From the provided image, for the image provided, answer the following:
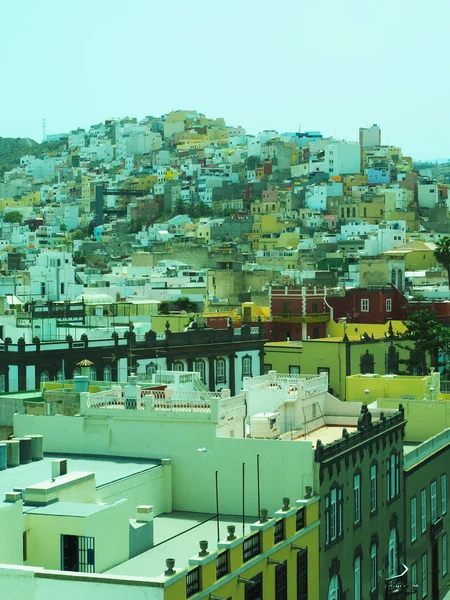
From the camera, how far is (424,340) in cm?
5859

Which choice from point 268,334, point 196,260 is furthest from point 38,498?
point 196,260

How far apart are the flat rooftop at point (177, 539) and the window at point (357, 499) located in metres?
3.09

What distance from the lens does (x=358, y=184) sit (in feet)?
556

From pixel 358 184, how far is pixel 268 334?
340 feet

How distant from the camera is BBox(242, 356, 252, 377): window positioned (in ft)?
178

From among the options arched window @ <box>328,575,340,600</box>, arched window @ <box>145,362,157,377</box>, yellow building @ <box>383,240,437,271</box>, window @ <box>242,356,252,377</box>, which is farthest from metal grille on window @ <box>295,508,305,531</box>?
yellow building @ <box>383,240,437,271</box>

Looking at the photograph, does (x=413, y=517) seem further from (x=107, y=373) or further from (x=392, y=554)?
(x=107, y=373)

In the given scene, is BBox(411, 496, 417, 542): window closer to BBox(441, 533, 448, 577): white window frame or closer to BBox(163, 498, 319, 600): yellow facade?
BBox(441, 533, 448, 577): white window frame

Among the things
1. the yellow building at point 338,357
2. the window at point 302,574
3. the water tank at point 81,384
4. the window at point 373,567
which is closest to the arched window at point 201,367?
the yellow building at point 338,357

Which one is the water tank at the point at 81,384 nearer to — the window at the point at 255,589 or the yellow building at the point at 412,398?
the yellow building at the point at 412,398

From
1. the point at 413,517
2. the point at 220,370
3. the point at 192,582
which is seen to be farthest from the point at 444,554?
the point at 220,370

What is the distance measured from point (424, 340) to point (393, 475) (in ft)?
93.1

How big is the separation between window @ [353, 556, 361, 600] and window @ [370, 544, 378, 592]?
840 mm

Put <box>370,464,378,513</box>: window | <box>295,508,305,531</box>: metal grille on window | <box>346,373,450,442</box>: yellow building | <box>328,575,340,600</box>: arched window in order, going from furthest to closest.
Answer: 1. <box>346,373,450,442</box>: yellow building
2. <box>370,464,378,513</box>: window
3. <box>328,575,340,600</box>: arched window
4. <box>295,508,305,531</box>: metal grille on window
